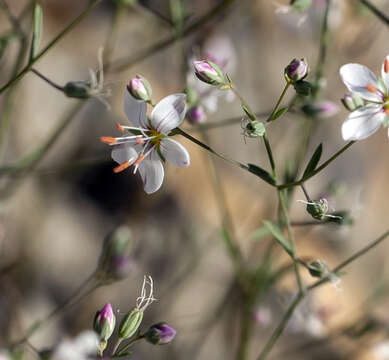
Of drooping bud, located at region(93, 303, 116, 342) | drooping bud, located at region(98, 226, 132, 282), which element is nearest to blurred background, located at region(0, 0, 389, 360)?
drooping bud, located at region(98, 226, 132, 282)

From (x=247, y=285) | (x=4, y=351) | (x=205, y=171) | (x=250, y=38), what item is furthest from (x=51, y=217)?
(x=250, y=38)

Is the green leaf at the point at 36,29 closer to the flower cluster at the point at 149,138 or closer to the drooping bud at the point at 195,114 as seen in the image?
the flower cluster at the point at 149,138

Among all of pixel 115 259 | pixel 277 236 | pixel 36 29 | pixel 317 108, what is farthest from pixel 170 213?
pixel 36 29

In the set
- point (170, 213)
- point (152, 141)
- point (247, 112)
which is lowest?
point (170, 213)

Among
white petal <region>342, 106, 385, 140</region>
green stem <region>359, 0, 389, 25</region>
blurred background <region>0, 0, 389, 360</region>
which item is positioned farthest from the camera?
blurred background <region>0, 0, 389, 360</region>

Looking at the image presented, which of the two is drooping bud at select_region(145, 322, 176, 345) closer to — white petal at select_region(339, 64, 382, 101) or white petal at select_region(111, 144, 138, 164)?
white petal at select_region(111, 144, 138, 164)

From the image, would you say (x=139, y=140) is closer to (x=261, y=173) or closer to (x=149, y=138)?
(x=149, y=138)

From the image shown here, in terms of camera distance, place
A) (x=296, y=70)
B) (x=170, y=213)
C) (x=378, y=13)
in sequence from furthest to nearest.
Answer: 1. (x=170, y=213)
2. (x=378, y=13)
3. (x=296, y=70)
